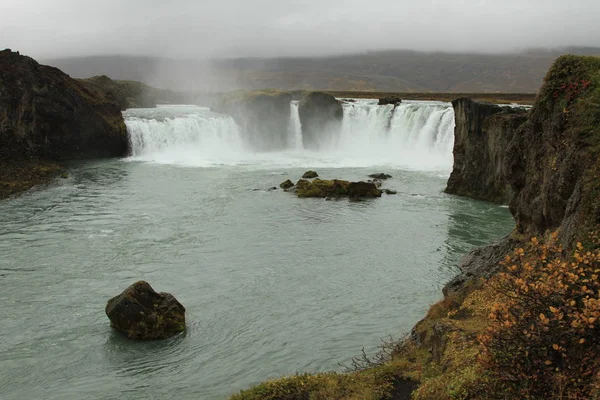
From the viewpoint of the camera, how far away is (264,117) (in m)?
70.8

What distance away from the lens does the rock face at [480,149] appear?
35969mm

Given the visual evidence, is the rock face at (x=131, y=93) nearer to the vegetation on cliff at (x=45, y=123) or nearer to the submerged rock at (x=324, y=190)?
the vegetation on cliff at (x=45, y=123)

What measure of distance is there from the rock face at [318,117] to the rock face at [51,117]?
22993 mm

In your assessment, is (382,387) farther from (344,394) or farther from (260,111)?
(260,111)

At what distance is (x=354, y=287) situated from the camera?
2062 cm

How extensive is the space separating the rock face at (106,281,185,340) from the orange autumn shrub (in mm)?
10899

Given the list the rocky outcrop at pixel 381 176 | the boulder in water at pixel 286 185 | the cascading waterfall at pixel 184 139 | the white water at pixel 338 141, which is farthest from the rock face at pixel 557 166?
the cascading waterfall at pixel 184 139

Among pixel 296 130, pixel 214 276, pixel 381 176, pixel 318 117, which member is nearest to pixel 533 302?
pixel 214 276

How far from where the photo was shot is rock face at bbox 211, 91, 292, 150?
229ft

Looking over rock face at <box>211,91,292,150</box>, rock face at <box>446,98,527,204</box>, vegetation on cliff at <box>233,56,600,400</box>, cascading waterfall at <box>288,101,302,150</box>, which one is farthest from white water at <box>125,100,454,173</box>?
vegetation on cliff at <box>233,56,600,400</box>

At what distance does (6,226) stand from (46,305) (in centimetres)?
1245

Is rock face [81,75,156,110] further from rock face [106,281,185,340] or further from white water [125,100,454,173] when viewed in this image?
rock face [106,281,185,340]

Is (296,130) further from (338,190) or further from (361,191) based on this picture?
(361,191)

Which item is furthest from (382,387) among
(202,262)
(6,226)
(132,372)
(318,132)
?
(318,132)
